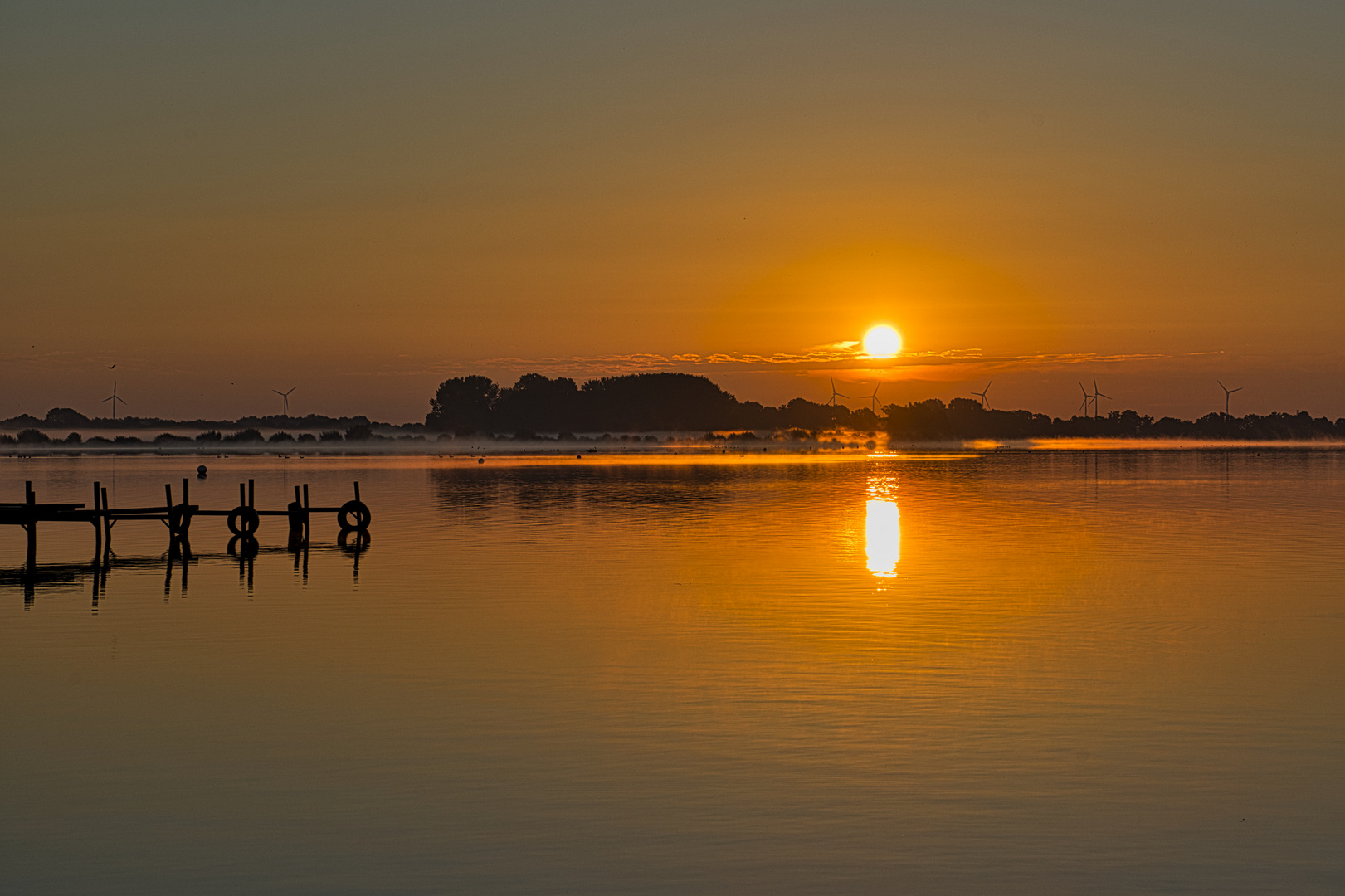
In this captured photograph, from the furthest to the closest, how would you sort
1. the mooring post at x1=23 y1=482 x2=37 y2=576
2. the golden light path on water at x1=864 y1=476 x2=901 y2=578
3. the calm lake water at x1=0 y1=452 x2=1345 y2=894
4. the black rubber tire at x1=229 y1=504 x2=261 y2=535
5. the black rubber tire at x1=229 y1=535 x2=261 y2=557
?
the black rubber tire at x1=229 y1=504 x2=261 y2=535, the black rubber tire at x1=229 y1=535 x2=261 y2=557, the mooring post at x1=23 y1=482 x2=37 y2=576, the golden light path on water at x1=864 y1=476 x2=901 y2=578, the calm lake water at x1=0 y1=452 x2=1345 y2=894

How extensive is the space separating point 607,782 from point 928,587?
18.7m

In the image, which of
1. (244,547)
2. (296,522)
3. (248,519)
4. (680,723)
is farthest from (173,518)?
(680,723)

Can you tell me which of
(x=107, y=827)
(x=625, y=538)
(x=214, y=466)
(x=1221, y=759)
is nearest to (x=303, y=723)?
(x=107, y=827)

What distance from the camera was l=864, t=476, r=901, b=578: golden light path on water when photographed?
3763cm

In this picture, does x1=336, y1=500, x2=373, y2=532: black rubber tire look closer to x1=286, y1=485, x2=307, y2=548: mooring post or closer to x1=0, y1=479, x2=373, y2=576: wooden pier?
x1=0, y1=479, x2=373, y2=576: wooden pier

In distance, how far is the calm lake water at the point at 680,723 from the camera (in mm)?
12711

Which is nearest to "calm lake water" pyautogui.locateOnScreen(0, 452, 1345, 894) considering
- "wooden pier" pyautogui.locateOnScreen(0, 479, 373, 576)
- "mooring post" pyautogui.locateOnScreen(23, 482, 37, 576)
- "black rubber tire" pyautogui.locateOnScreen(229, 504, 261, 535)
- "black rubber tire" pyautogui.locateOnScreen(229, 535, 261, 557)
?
"mooring post" pyautogui.locateOnScreen(23, 482, 37, 576)

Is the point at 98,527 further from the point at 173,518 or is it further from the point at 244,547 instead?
the point at 244,547

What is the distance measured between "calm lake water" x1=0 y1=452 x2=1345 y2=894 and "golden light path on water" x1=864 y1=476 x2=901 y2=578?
0.54m

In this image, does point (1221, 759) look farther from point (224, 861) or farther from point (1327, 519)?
point (1327, 519)

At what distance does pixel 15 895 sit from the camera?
11898 millimetres

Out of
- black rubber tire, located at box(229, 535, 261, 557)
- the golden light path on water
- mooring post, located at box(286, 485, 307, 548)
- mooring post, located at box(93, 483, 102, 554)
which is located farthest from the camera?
mooring post, located at box(286, 485, 307, 548)

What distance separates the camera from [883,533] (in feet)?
162

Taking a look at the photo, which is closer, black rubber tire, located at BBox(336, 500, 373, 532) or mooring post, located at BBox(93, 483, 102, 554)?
mooring post, located at BBox(93, 483, 102, 554)
